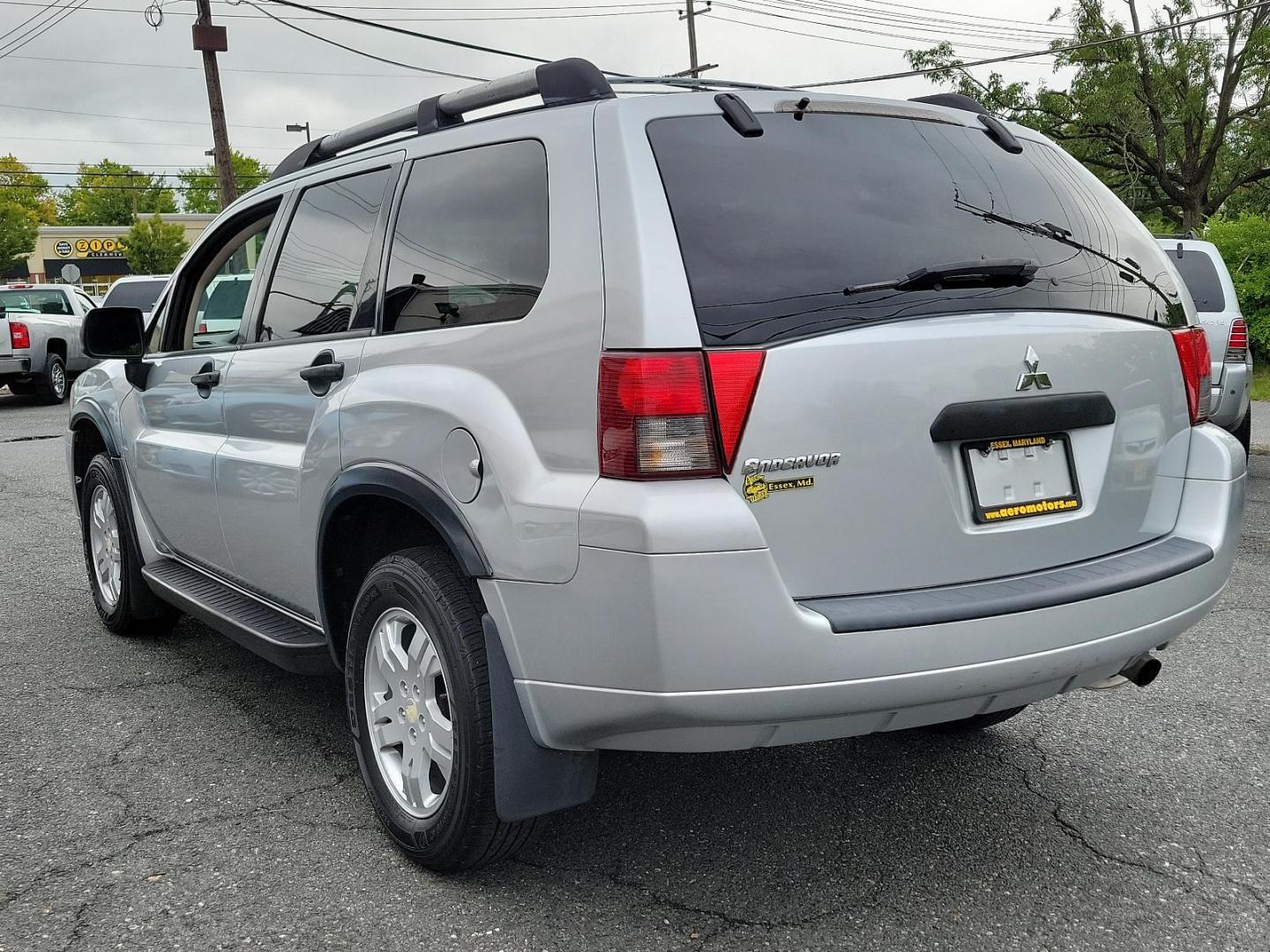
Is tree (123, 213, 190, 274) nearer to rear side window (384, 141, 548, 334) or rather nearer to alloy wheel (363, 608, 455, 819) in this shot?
rear side window (384, 141, 548, 334)

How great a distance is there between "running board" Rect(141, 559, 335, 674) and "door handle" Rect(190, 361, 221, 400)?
2.30 ft

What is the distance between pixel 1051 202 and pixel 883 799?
5.63 ft

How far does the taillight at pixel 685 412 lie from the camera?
2486mm

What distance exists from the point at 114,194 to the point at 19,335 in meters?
98.9

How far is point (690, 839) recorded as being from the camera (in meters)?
3.32

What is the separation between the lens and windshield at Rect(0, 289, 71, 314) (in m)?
20.3

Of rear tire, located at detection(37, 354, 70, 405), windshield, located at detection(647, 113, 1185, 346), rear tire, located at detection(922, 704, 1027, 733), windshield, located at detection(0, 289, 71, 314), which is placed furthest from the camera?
windshield, located at detection(0, 289, 71, 314)

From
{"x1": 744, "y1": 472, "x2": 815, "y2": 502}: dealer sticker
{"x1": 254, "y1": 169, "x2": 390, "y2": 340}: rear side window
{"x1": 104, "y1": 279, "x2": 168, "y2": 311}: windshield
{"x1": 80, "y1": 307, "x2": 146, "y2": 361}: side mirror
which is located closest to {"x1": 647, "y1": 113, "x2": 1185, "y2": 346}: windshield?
{"x1": 744, "y1": 472, "x2": 815, "y2": 502}: dealer sticker

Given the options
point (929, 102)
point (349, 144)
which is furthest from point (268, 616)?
point (929, 102)

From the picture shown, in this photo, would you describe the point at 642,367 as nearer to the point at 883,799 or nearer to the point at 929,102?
the point at 929,102

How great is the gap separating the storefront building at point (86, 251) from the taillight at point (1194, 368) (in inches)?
3736

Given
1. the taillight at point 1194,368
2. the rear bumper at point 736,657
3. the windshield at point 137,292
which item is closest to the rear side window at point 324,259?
the rear bumper at point 736,657

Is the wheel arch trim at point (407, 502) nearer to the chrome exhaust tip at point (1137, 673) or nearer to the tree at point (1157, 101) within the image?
the chrome exhaust tip at point (1137, 673)

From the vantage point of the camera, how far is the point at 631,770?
3.80 m
